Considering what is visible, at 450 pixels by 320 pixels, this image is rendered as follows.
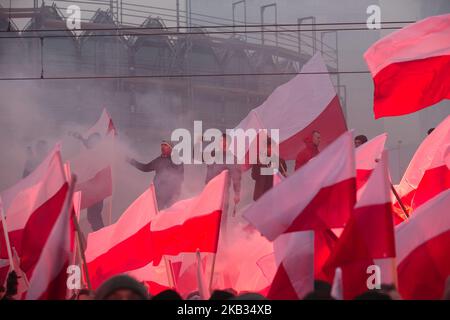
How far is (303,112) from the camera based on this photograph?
12617 mm

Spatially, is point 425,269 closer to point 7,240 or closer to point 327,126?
point 7,240

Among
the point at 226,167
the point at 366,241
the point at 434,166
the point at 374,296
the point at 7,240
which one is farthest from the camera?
the point at 226,167

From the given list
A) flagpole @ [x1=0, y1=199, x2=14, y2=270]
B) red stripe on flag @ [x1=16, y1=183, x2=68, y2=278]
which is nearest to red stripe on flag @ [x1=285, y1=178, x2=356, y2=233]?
red stripe on flag @ [x1=16, y1=183, x2=68, y2=278]

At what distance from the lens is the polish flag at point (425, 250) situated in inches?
284

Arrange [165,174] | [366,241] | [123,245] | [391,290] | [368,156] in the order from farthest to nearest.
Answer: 1. [165,174]
2. [368,156]
3. [123,245]
4. [366,241]
5. [391,290]

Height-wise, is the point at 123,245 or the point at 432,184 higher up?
the point at 432,184

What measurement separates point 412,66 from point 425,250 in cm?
284

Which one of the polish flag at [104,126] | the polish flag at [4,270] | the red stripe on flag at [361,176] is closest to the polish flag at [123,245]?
the polish flag at [4,270]

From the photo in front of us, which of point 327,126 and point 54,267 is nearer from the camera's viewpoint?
point 54,267

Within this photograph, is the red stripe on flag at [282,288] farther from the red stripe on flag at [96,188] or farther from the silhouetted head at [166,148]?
the silhouetted head at [166,148]

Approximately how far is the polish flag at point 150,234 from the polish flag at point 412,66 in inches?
68.9

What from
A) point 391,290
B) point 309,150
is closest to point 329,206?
point 391,290

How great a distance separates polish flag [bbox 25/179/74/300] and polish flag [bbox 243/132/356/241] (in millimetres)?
1402
